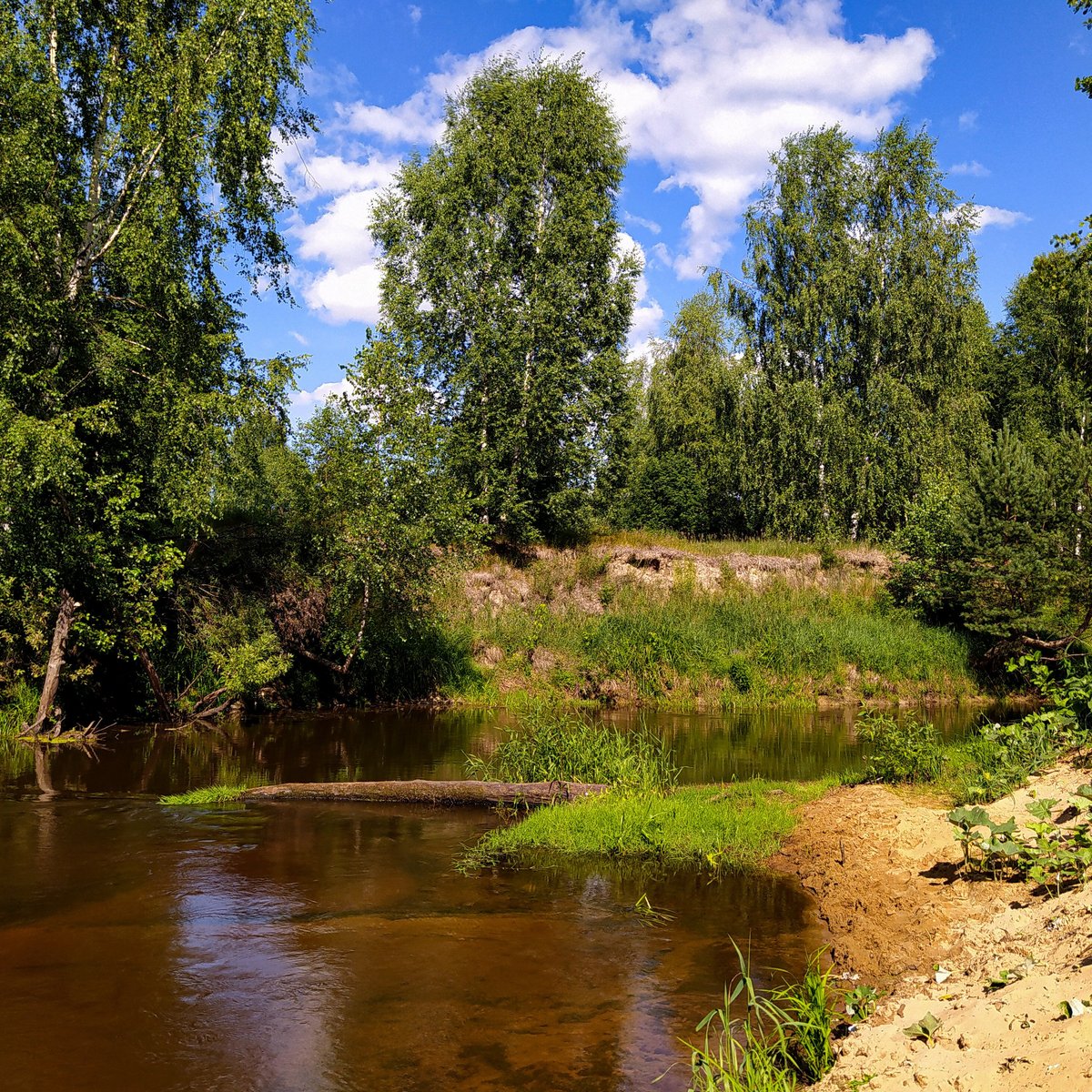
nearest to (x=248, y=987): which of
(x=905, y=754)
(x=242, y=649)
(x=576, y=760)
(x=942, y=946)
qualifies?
(x=942, y=946)

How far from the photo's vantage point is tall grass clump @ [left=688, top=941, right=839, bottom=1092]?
4465 millimetres

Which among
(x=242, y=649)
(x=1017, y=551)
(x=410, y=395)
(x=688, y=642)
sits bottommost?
(x=688, y=642)

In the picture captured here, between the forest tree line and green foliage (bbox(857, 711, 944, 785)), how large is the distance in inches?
420

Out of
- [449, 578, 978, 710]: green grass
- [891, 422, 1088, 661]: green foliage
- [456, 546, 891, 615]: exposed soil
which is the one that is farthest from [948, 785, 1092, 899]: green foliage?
[456, 546, 891, 615]: exposed soil

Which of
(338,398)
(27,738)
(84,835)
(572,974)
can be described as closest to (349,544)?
(338,398)

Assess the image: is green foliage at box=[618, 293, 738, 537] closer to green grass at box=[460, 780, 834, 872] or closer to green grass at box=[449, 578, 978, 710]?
green grass at box=[449, 578, 978, 710]

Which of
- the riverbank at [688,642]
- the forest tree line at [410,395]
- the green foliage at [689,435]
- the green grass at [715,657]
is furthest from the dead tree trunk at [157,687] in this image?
the green foliage at [689,435]

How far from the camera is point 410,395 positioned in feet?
62.2

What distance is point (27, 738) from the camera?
15234 millimetres

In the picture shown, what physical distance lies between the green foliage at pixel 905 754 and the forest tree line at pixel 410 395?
1068cm

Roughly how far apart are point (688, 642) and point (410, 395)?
9.98 meters

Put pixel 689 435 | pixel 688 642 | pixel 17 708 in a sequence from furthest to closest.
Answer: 1. pixel 689 435
2. pixel 688 642
3. pixel 17 708

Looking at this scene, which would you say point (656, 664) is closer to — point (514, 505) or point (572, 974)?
point (514, 505)

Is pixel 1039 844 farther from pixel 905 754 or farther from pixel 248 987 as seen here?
pixel 248 987
